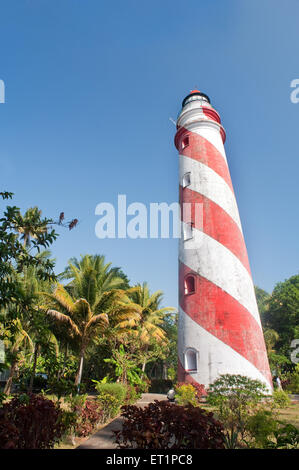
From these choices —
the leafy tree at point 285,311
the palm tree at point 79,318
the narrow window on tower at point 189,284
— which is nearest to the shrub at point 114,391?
the palm tree at point 79,318

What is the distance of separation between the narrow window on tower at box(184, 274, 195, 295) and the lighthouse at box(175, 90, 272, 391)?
1.8 inches

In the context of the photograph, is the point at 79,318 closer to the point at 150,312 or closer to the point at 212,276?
the point at 212,276

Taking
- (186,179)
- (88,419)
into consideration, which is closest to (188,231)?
(186,179)

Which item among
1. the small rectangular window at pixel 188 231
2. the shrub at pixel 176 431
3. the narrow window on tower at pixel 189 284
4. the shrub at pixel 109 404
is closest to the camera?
the shrub at pixel 176 431

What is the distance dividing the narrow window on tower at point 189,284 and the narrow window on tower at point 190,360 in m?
2.48

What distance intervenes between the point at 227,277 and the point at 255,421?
732cm

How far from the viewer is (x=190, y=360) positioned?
12344 millimetres

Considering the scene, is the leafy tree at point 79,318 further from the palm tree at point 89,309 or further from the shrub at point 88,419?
the shrub at point 88,419

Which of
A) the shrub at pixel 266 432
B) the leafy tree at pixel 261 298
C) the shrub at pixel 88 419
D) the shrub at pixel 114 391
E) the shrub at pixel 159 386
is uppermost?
the leafy tree at pixel 261 298

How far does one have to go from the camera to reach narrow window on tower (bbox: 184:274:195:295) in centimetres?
1330

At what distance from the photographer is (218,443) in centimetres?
377

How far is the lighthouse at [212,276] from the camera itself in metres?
11.5

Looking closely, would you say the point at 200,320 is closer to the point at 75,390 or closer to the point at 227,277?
the point at 227,277

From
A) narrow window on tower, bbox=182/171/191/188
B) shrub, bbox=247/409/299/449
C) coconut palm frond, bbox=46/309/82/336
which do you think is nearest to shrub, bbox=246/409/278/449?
shrub, bbox=247/409/299/449
